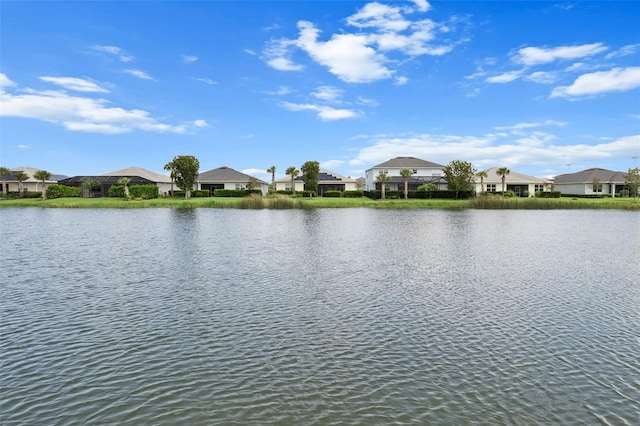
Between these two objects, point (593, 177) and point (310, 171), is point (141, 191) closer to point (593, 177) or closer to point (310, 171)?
point (310, 171)

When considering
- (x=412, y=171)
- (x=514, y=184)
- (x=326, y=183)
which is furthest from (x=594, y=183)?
(x=326, y=183)

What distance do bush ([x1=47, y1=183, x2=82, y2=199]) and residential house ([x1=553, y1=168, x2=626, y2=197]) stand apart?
96888mm

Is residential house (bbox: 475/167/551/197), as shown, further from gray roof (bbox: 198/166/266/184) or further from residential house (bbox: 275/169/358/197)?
gray roof (bbox: 198/166/266/184)

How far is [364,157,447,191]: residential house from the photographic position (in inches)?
3393

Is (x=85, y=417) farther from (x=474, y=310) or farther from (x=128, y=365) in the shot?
(x=474, y=310)

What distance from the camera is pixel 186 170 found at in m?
74.0

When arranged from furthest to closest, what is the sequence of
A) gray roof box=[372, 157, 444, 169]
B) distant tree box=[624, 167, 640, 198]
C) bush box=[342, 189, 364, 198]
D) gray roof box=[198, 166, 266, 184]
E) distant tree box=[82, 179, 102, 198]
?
gray roof box=[372, 157, 444, 169]
gray roof box=[198, 166, 266, 184]
bush box=[342, 189, 364, 198]
distant tree box=[82, 179, 102, 198]
distant tree box=[624, 167, 640, 198]

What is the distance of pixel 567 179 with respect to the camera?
327ft

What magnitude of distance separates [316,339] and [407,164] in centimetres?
8357

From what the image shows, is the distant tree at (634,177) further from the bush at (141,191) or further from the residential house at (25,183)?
the residential house at (25,183)

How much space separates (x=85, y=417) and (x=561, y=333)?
1002cm

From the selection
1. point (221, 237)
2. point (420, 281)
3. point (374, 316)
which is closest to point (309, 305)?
point (374, 316)

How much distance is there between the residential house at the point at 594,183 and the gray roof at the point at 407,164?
100ft

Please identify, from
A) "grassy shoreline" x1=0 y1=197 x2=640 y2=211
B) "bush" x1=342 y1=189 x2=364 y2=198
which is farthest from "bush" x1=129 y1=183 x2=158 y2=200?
"bush" x1=342 y1=189 x2=364 y2=198
